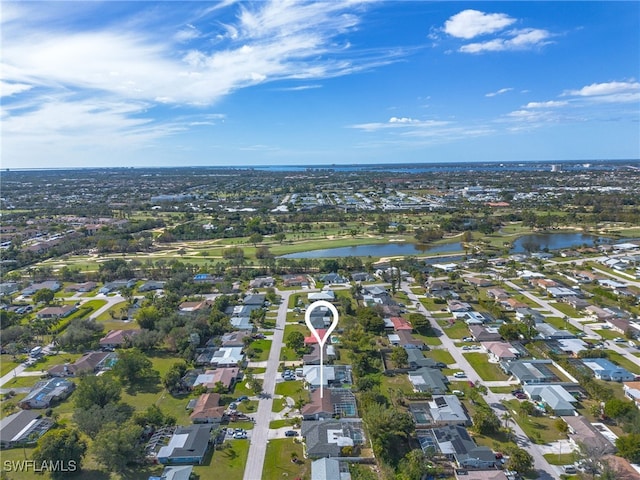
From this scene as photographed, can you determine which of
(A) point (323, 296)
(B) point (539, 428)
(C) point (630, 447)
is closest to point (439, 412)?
(B) point (539, 428)

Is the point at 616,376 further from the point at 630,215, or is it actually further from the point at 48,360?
the point at 630,215

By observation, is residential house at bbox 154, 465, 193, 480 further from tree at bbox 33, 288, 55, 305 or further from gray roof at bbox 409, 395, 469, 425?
tree at bbox 33, 288, 55, 305

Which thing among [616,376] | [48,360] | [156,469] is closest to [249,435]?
[156,469]

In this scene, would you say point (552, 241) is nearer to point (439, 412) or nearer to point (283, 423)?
point (439, 412)

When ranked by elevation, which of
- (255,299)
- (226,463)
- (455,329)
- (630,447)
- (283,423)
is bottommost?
(226,463)

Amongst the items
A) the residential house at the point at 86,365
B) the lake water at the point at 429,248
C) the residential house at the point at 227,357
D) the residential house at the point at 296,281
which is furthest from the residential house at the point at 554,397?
the lake water at the point at 429,248

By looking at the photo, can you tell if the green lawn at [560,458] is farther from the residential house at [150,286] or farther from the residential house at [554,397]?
the residential house at [150,286]

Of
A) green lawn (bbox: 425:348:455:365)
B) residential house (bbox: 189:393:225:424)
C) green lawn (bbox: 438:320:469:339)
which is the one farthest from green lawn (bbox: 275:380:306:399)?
green lawn (bbox: 438:320:469:339)
